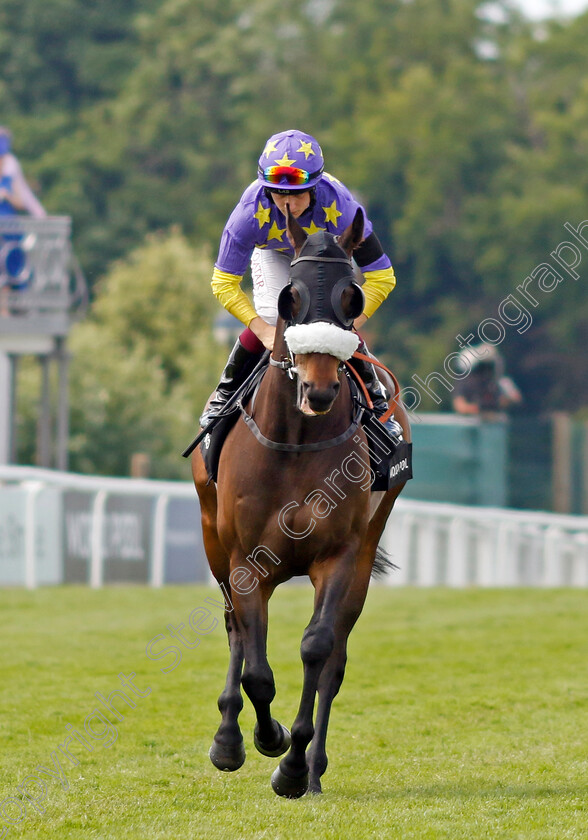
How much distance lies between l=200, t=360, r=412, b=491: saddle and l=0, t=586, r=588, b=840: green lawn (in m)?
1.20

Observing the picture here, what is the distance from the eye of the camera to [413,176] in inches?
1556

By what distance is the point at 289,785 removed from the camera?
5340 mm

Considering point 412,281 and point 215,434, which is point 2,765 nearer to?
point 215,434

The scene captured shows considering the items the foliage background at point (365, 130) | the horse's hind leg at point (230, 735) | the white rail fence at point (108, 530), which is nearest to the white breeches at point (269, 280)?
the horse's hind leg at point (230, 735)

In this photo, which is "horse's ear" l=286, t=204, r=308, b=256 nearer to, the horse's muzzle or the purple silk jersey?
the purple silk jersey

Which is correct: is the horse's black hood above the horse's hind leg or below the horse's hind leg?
above

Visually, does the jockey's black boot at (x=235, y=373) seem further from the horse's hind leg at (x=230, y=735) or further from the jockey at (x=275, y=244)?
the horse's hind leg at (x=230, y=735)

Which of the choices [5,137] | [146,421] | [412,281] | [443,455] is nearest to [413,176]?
[412,281]

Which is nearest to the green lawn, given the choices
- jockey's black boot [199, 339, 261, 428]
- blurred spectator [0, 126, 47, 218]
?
jockey's black boot [199, 339, 261, 428]

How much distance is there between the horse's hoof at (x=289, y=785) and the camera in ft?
17.5

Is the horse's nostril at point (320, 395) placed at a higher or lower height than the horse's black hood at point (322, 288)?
lower

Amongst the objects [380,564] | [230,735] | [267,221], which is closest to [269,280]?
[267,221]

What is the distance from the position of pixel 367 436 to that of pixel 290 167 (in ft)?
3.71

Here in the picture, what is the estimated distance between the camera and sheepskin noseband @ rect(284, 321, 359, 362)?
16.4 ft
